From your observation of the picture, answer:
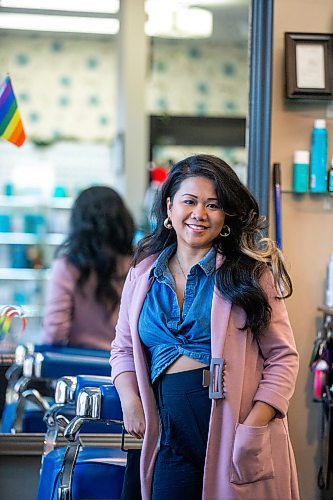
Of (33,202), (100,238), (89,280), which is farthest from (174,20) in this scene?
(89,280)

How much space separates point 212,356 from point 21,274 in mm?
3411

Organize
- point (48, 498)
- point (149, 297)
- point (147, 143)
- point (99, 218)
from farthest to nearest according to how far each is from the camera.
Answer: point (147, 143) → point (99, 218) → point (48, 498) → point (149, 297)

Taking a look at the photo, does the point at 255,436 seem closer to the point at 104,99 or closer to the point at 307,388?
the point at 307,388

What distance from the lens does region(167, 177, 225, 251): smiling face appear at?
2.05 metres

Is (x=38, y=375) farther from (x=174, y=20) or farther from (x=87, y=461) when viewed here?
(x=174, y=20)

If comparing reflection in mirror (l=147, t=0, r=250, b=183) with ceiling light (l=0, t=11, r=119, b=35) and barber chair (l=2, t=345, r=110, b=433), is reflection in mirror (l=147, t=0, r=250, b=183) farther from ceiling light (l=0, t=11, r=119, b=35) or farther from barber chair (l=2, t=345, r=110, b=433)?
barber chair (l=2, t=345, r=110, b=433)

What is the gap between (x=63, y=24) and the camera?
6.20 meters

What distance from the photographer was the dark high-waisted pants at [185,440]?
2014mm

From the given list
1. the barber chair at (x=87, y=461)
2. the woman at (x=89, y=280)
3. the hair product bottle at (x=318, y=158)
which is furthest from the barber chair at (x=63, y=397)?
the hair product bottle at (x=318, y=158)

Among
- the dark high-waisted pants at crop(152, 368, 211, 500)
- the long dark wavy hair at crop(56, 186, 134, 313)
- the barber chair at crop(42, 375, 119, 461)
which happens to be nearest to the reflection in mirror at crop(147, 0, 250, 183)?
the long dark wavy hair at crop(56, 186, 134, 313)

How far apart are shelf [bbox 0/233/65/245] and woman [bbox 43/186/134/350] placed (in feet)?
7.69

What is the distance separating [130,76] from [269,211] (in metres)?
2.81

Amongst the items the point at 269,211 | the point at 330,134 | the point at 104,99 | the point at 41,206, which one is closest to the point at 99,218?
the point at 269,211

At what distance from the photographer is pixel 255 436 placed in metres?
1.98
